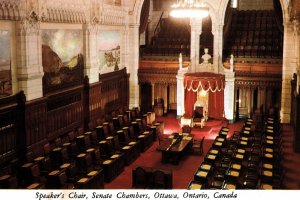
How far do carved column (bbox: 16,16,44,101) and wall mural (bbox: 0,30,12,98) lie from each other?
529mm

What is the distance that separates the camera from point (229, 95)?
2059cm

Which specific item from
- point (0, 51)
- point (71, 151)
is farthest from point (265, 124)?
point (0, 51)

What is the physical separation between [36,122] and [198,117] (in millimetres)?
8447

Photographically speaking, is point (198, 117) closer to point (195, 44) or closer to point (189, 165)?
point (195, 44)

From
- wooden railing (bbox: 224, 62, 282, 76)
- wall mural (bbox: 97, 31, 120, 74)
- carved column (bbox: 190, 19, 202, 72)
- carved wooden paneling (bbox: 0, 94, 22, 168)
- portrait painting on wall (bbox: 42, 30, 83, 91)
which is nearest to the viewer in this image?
carved wooden paneling (bbox: 0, 94, 22, 168)

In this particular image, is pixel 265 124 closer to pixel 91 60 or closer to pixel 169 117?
pixel 169 117

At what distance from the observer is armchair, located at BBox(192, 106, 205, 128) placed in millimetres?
19266

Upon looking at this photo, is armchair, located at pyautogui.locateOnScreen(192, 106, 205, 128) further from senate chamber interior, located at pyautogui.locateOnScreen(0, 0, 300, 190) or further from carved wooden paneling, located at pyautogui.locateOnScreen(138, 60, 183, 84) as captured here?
carved wooden paneling, located at pyautogui.locateOnScreen(138, 60, 183, 84)

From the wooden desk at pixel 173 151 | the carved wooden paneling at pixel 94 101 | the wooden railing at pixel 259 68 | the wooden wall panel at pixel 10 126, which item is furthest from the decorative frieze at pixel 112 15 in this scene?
the wooden desk at pixel 173 151

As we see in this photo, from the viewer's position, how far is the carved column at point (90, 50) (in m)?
17.7

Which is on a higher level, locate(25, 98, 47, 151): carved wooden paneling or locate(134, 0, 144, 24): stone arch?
locate(134, 0, 144, 24): stone arch

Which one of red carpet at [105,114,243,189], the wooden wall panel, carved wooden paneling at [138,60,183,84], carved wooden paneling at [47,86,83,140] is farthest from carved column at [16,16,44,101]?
carved wooden paneling at [138,60,183,84]

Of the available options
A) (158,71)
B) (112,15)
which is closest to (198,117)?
(158,71)

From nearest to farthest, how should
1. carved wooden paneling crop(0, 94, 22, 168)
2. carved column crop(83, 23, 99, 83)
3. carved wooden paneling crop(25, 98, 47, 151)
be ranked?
carved wooden paneling crop(0, 94, 22, 168)
carved wooden paneling crop(25, 98, 47, 151)
carved column crop(83, 23, 99, 83)
